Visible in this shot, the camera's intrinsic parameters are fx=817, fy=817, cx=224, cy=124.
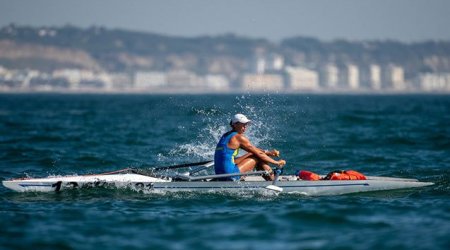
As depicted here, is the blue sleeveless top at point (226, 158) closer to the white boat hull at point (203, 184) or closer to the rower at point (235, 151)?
the rower at point (235, 151)

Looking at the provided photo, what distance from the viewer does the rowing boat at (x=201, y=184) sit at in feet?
54.2

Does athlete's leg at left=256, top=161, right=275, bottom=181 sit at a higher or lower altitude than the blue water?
higher

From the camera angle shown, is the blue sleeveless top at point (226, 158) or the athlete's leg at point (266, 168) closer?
the blue sleeveless top at point (226, 158)

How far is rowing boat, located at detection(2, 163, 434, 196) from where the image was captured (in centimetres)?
1652

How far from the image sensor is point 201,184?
16531 millimetres

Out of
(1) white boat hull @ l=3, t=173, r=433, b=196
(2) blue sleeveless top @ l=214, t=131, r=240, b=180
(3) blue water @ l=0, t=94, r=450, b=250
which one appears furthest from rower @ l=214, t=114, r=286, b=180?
(3) blue water @ l=0, t=94, r=450, b=250

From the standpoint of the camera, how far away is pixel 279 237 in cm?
1266

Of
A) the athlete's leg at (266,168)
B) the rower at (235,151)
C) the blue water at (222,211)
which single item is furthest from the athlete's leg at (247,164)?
the blue water at (222,211)

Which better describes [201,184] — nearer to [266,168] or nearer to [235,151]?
[235,151]

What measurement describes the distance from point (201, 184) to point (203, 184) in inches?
1.6

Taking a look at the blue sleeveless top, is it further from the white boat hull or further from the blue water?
the blue water

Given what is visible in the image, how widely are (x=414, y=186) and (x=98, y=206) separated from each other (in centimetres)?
658

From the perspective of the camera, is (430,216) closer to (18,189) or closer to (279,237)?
(279,237)

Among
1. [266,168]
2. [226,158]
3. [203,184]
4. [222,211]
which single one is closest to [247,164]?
[266,168]
